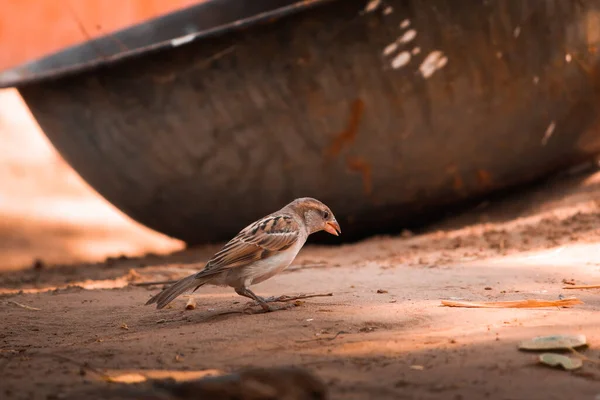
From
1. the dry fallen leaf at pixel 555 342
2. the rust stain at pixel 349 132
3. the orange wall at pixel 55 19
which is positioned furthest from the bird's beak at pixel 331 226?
the orange wall at pixel 55 19

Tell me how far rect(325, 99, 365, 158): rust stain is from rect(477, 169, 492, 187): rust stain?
108cm

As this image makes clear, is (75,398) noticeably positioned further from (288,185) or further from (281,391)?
(288,185)

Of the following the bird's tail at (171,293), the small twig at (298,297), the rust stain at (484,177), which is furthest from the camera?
the rust stain at (484,177)

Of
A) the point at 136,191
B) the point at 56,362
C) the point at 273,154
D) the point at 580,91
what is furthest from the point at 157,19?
the point at 56,362

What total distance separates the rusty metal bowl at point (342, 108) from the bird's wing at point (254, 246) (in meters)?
2.09

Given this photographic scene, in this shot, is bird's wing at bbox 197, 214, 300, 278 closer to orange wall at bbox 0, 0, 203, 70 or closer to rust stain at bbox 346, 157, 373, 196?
rust stain at bbox 346, 157, 373, 196

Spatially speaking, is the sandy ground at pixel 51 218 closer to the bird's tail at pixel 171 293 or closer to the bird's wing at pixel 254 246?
the bird's wing at pixel 254 246

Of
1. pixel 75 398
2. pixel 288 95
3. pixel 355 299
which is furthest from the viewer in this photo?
pixel 288 95

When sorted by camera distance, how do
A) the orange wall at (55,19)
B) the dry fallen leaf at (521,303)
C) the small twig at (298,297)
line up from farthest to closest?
the orange wall at (55,19) → the small twig at (298,297) → the dry fallen leaf at (521,303)

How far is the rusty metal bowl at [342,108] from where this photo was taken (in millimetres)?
5949

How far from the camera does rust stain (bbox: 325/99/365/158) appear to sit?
6062 mm

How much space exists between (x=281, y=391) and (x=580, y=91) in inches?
196

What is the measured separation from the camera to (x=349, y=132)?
6129mm

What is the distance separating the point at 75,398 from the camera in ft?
8.34
